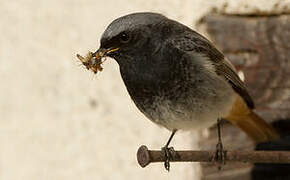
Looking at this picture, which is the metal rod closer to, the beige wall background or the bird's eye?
the bird's eye

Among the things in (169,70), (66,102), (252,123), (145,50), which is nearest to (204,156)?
(169,70)

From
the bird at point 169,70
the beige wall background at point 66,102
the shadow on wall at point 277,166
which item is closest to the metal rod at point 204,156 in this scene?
the bird at point 169,70

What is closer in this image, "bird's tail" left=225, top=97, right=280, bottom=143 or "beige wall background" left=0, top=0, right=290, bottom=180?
"bird's tail" left=225, top=97, right=280, bottom=143

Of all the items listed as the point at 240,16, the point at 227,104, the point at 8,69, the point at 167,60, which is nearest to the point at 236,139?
the point at 227,104

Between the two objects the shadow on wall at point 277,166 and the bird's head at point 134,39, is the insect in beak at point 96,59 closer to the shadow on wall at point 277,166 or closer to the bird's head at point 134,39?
the bird's head at point 134,39

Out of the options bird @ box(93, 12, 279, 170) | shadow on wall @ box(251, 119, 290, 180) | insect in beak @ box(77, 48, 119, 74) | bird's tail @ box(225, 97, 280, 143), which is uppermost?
insect in beak @ box(77, 48, 119, 74)

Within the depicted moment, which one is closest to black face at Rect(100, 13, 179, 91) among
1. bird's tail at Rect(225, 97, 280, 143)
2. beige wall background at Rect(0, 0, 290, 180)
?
bird's tail at Rect(225, 97, 280, 143)

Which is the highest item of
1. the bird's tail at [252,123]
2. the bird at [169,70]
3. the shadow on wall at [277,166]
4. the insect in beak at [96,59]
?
the insect in beak at [96,59]

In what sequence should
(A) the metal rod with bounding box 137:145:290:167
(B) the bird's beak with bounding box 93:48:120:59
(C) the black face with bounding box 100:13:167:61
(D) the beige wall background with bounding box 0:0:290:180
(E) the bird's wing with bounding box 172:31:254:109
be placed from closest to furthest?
1. (A) the metal rod with bounding box 137:145:290:167
2. (C) the black face with bounding box 100:13:167:61
3. (B) the bird's beak with bounding box 93:48:120:59
4. (E) the bird's wing with bounding box 172:31:254:109
5. (D) the beige wall background with bounding box 0:0:290:180
